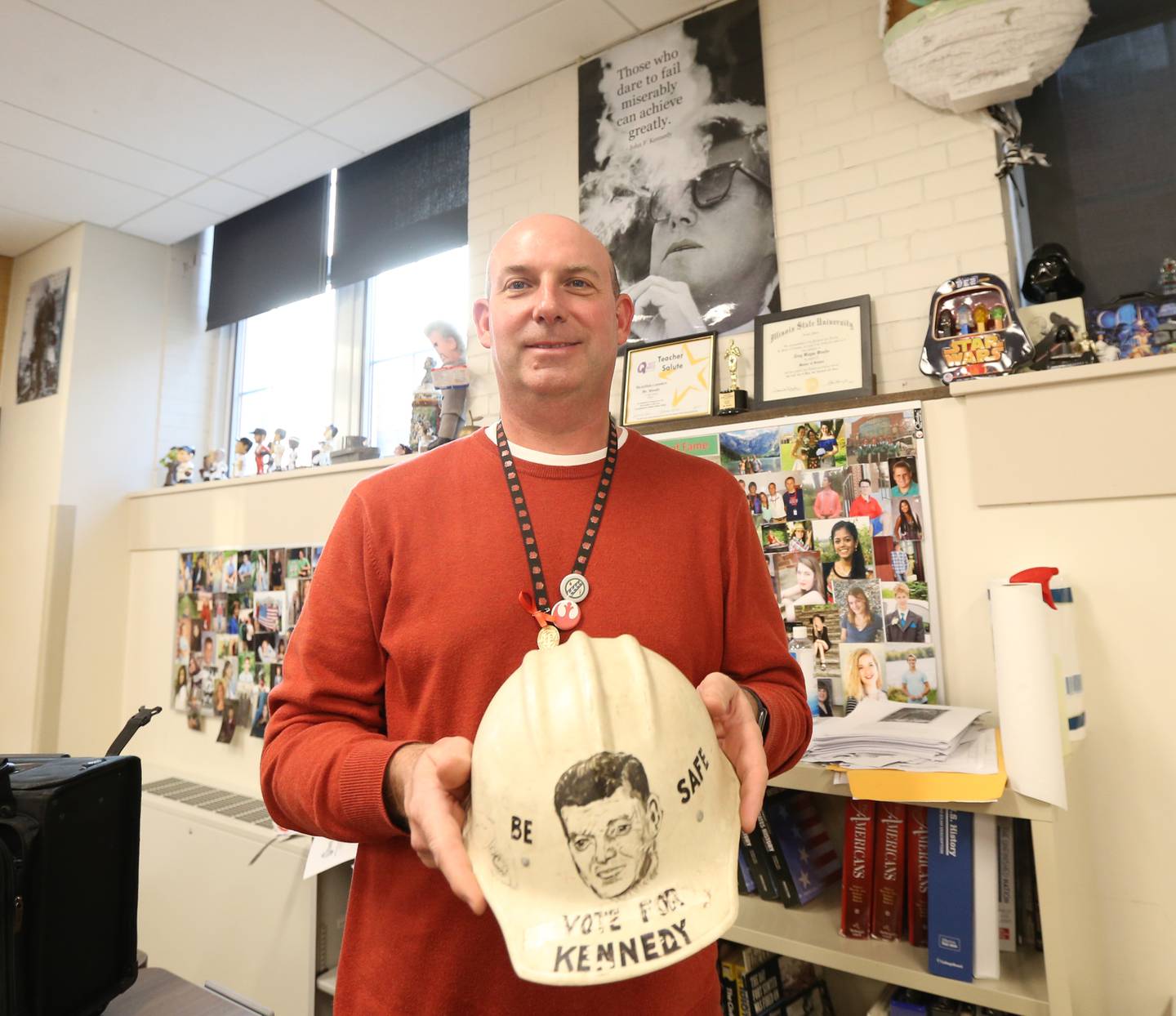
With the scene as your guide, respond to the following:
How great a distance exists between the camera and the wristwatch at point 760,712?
85 cm

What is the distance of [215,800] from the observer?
8.68 feet

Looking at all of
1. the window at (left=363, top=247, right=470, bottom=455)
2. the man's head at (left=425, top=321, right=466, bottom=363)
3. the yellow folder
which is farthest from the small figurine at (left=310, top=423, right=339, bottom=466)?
the yellow folder

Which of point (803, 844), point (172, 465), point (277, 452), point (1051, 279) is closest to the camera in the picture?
point (803, 844)

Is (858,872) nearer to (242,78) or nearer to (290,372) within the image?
(242,78)

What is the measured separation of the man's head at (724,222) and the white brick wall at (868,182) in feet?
0.16

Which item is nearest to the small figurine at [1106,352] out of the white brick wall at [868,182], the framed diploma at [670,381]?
the white brick wall at [868,182]

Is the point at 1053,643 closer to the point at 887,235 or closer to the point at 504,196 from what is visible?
the point at 887,235

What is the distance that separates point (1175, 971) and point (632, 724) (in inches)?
53.2

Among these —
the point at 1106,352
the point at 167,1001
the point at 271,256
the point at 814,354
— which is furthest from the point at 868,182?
the point at 271,256

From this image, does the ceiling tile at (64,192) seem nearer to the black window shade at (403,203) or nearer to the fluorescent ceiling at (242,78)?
the fluorescent ceiling at (242,78)

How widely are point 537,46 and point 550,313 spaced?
1.91 metres

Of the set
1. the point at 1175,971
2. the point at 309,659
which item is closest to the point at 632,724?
the point at 309,659

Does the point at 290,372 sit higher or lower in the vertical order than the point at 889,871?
higher

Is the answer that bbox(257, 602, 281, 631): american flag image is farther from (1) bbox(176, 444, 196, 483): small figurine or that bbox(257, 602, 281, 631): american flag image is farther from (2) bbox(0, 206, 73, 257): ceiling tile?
(2) bbox(0, 206, 73, 257): ceiling tile
